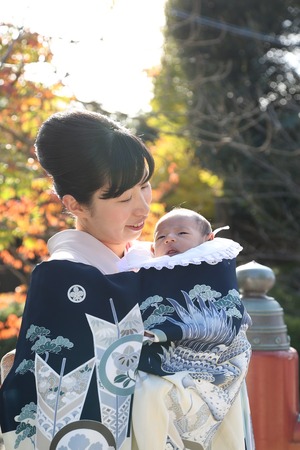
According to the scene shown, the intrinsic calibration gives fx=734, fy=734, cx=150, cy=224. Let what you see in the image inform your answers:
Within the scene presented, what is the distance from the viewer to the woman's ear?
1941 mm

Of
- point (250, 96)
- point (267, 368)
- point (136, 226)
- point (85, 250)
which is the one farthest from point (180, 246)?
point (250, 96)

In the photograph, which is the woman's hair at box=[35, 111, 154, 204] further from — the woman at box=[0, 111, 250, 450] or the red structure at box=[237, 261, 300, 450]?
the red structure at box=[237, 261, 300, 450]

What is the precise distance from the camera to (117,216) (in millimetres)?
1920

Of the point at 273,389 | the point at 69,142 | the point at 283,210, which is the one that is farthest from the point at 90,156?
the point at 283,210

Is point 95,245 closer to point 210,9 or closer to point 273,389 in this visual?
point 273,389

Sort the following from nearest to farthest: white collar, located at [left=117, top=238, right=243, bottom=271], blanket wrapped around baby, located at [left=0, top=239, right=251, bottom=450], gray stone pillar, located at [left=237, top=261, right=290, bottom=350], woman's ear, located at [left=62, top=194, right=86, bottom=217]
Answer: blanket wrapped around baby, located at [left=0, top=239, right=251, bottom=450]
white collar, located at [left=117, top=238, right=243, bottom=271]
woman's ear, located at [left=62, top=194, right=86, bottom=217]
gray stone pillar, located at [left=237, top=261, right=290, bottom=350]

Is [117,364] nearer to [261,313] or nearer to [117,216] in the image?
[117,216]

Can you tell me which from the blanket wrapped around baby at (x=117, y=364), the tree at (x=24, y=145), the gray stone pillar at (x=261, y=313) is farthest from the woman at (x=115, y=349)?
Answer: the tree at (x=24, y=145)

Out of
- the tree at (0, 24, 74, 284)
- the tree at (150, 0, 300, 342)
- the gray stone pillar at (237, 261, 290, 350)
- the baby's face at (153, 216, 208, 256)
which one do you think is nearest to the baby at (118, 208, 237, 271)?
the baby's face at (153, 216, 208, 256)

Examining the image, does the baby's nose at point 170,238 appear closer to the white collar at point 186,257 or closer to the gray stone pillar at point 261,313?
the white collar at point 186,257

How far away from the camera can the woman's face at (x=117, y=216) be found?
191cm

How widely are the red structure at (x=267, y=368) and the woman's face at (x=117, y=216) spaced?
97 cm

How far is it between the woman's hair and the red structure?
1.07 m

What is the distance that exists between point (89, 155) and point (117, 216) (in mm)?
178
